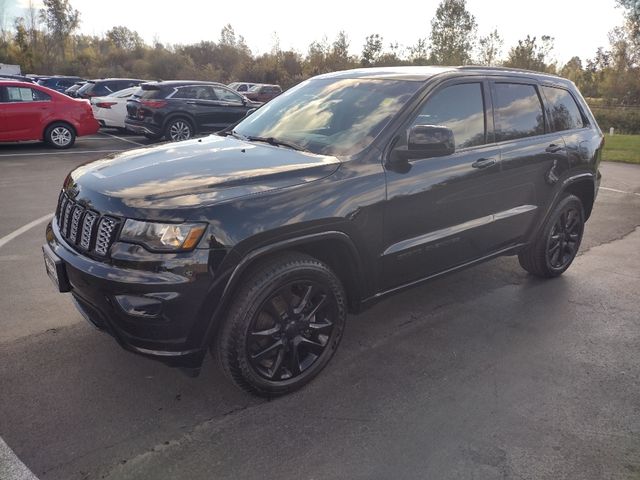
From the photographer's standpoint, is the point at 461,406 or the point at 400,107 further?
the point at 400,107

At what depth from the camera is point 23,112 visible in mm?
11820

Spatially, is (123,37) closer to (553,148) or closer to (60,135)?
(60,135)

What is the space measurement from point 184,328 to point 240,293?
1.11 feet

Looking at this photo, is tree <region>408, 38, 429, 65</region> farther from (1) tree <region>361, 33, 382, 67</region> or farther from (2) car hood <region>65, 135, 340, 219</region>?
(2) car hood <region>65, 135, 340, 219</region>

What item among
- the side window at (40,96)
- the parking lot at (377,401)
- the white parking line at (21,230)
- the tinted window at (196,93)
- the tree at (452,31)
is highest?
the tree at (452,31)

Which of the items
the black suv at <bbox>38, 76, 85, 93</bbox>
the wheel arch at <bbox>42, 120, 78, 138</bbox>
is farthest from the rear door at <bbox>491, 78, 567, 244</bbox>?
the black suv at <bbox>38, 76, 85, 93</bbox>

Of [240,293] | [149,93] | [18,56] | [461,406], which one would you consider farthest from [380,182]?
[18,56]

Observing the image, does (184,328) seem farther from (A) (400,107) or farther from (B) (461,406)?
(A) (400,107)

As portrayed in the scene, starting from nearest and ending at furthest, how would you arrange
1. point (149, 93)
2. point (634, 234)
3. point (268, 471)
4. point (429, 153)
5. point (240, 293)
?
point (268, 471)
point (240, 293)
point (429, 153)
point (634, 234)
point (149, 93)

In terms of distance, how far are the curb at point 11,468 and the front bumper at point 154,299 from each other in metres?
0.70

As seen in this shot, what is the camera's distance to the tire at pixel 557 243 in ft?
15.8

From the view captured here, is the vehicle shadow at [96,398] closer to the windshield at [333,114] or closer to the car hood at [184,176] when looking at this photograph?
the car hood at [184,176]

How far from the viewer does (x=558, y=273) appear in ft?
17.0

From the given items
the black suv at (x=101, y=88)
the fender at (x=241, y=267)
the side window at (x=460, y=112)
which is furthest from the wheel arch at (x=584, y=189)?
the black suv at (x=101, y=88)
